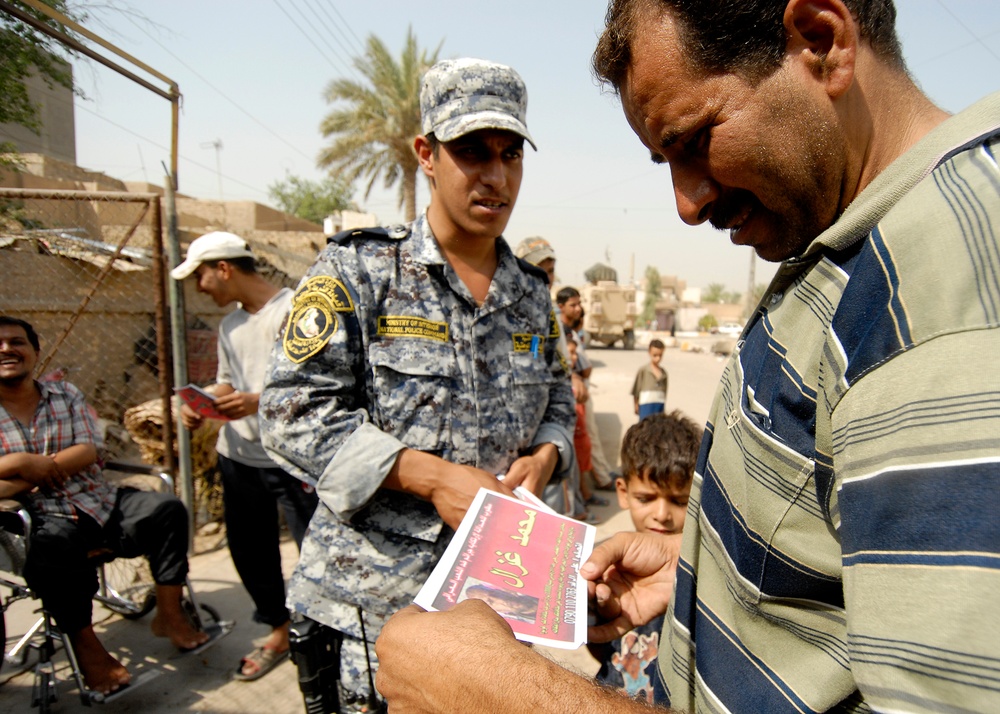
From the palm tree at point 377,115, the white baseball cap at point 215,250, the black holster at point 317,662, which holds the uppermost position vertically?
the palm tree at point 377,115

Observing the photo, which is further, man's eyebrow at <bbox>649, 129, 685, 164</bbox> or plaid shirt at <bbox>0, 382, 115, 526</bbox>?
plaid shirt at <bbox>0, 382, 115, 526</bbox>

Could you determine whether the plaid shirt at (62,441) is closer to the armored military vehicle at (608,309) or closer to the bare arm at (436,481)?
the bare arm at (436,481)

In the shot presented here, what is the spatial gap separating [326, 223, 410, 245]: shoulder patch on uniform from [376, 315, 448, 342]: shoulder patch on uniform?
239 millimetres

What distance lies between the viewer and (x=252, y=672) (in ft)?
10.2

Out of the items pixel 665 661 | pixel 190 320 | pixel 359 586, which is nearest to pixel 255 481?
pixel 359 586

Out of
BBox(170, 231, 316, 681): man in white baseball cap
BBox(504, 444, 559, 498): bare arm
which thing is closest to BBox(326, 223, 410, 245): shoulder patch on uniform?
BBox(504, 444, 559, 498): bare arm

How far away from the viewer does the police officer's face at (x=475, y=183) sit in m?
1.72

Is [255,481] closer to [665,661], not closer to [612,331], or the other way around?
[665,661]

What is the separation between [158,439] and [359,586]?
4260 mm

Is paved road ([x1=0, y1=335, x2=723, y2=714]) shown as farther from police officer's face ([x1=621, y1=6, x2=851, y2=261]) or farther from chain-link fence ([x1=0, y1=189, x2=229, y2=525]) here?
police officer's face ([x1=621, y1=6, x2=851, y2=261])

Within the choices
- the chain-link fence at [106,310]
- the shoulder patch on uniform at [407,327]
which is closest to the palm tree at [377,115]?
the chain-link fence at [106,310]

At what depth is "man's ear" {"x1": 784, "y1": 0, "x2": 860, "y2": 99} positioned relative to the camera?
74 cm

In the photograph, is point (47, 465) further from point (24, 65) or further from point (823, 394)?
point (823, 394)

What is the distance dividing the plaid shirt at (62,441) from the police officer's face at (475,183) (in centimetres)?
259
